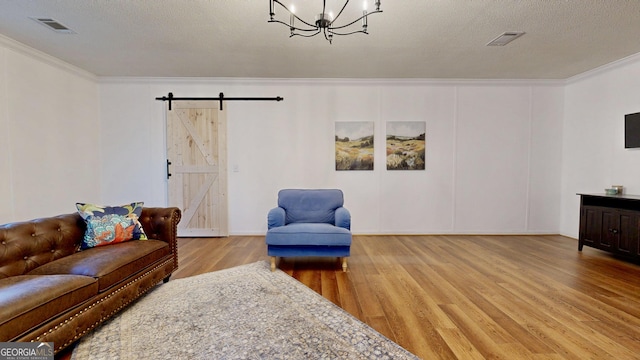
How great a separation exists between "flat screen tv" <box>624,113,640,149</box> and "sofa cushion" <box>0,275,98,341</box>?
244 inches

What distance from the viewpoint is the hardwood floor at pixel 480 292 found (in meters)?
1.85

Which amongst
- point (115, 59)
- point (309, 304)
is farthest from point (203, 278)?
point (115, 59)

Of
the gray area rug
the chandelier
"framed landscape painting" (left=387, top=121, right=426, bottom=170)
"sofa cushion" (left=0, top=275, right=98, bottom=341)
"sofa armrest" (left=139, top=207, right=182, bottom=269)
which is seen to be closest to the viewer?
"sofa cushion" (left=0, top=275, right=98, bottom=341)

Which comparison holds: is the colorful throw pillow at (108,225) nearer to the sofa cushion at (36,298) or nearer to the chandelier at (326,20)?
the sofa cushion at (36,298)

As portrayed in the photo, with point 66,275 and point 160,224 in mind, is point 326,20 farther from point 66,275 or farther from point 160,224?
point 66,275

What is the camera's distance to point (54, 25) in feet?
9.84

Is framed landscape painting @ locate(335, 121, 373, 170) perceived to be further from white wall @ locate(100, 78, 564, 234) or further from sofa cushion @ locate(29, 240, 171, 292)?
sofa cushion @ locate(29, 240, 171, 292)

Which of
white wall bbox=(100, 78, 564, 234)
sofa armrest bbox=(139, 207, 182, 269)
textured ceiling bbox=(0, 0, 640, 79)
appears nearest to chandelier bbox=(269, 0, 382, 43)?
textured ceiling bbox=(0, 0, 640, 79)

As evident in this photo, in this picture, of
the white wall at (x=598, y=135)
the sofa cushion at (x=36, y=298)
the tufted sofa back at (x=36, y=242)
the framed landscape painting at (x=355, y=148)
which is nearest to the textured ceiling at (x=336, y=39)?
the white wall at (x=598, y=135)

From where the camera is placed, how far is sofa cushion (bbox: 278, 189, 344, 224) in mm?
3766

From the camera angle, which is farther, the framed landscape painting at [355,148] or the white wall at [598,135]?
the framed landscape painting at [355,148]

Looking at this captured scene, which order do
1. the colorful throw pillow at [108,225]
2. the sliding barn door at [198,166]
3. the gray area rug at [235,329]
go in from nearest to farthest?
the gray area rug at [235,329] → the colorful throw pillow at [108,225] → the sliding barn door at [198,166]

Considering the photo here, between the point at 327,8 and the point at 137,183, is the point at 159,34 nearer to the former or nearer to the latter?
the point at 327,8
